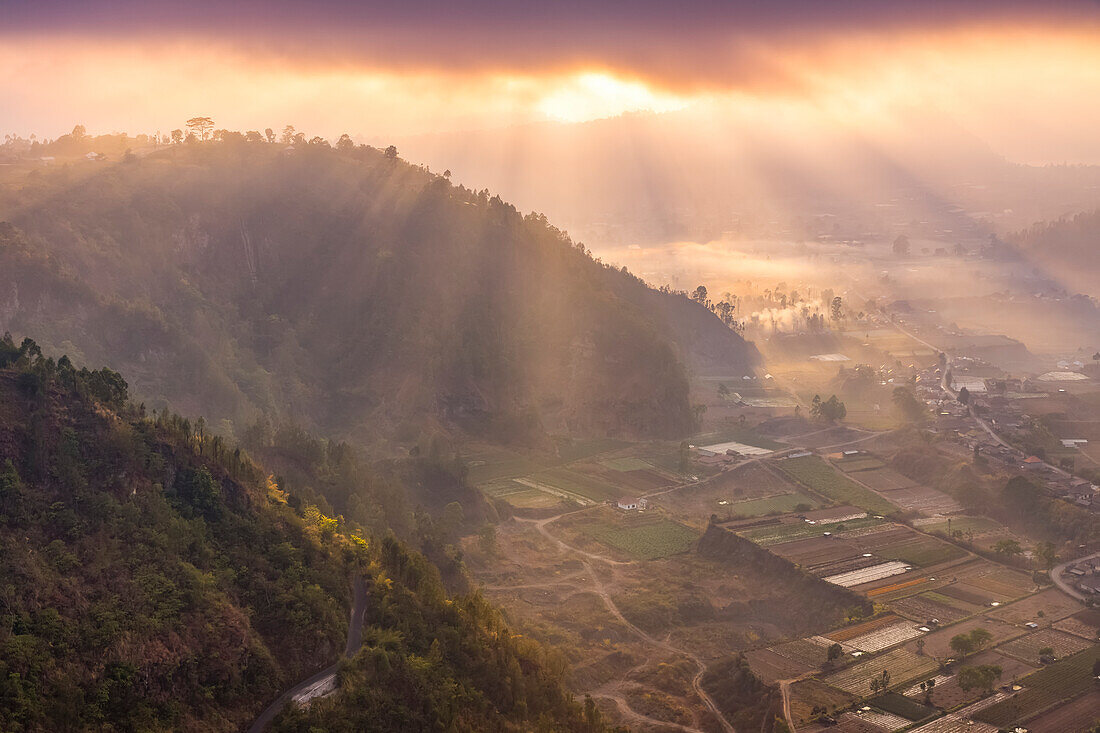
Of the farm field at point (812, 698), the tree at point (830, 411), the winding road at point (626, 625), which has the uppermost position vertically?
the tree at point (830, 411)

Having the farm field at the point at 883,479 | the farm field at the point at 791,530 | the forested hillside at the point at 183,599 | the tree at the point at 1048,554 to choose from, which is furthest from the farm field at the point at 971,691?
the farm field at the point at 883,479

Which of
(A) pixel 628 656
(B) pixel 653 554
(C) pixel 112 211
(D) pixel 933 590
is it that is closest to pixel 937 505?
(D) pixel 933 590

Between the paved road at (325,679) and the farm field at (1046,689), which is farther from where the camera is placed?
the farm field at (1046,689)

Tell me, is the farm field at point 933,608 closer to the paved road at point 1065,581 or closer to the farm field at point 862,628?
the farm field at point 862,628

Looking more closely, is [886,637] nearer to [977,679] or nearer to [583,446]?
[977,679]

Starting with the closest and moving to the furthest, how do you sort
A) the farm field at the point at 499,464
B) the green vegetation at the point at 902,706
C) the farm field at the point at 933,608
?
the green vegetation at the point at 902,706 → the farm field at the point at 933,608 → the farm field at the point at 499,464

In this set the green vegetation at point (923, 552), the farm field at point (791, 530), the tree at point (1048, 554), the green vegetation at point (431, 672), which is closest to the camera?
the green vegetation at point (431, 672)

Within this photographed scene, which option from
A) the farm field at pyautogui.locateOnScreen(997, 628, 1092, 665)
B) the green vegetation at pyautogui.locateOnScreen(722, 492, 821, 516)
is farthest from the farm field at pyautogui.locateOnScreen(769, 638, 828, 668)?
the green vegetation at pyautogui.locateOnScreen(722, 492, 821, 516)
